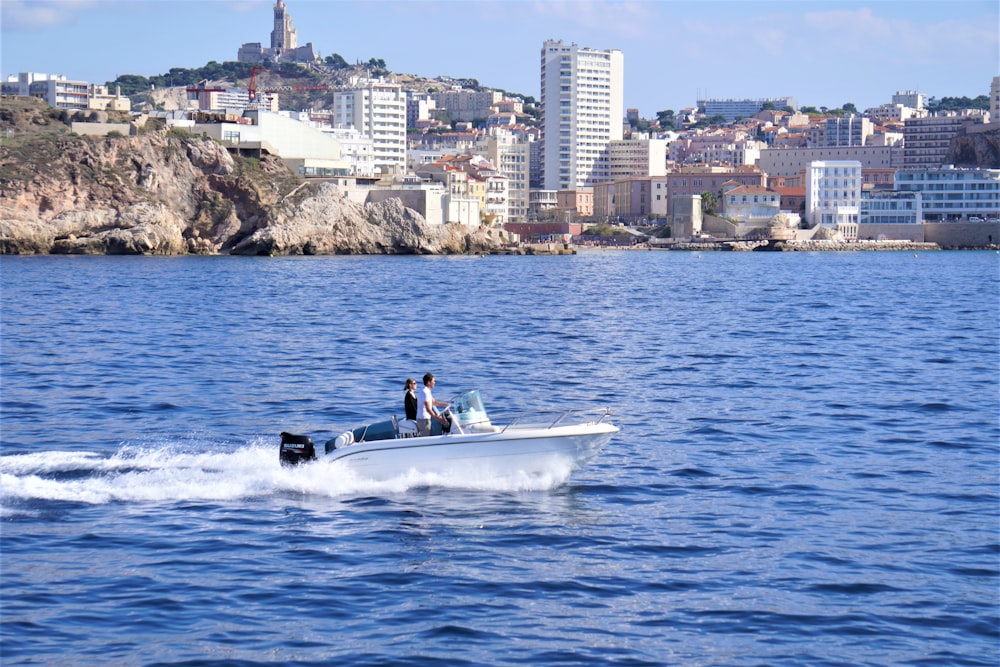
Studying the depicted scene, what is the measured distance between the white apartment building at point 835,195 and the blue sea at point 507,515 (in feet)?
361

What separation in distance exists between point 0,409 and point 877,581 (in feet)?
54.0

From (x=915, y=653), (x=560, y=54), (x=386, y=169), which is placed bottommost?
(x=915, y=653)

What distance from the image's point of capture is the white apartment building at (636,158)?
18400cm

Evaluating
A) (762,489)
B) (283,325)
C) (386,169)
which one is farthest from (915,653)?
(386,169)

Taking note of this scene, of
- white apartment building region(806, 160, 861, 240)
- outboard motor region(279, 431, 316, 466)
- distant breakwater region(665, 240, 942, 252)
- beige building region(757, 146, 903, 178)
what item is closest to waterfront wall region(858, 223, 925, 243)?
distant breakwater region(665, 240, 942, 252)

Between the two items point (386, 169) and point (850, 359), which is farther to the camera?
point (386, 169)

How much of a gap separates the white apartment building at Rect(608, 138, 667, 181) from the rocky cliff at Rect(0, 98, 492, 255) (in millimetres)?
83873

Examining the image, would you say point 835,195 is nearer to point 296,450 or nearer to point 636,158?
point 636,158

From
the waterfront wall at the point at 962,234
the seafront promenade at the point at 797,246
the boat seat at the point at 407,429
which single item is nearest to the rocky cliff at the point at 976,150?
the waterfront wall at the point at 962,234

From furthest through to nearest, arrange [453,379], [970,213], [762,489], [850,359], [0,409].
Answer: [970,213] < [850,359] < [453,379] < [0,409] < [762,489]

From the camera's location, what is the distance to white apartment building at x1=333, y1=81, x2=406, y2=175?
158m

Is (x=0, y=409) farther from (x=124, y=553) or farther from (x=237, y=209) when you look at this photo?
(x=237, y=209)

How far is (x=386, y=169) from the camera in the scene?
132 meters

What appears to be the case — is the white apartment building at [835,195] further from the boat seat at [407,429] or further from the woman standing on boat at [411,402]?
the boat seat at [407,429]
